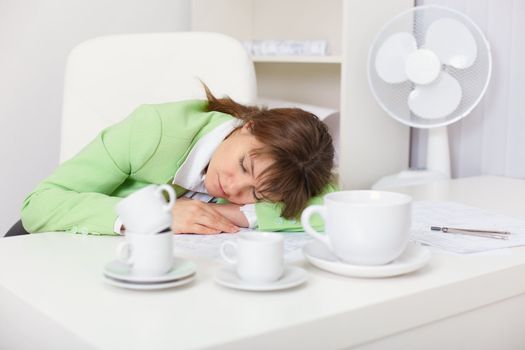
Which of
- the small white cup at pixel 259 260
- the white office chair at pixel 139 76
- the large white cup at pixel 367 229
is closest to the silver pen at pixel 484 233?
the large white cup at pixel 367 229

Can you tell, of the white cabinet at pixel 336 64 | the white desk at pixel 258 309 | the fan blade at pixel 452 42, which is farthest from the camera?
the white cabinet at pixel 336 64

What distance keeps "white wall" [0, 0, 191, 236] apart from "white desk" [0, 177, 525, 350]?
122 centimetres

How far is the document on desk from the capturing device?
113 cm

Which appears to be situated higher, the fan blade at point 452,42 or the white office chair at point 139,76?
the fan blade at point 452,42

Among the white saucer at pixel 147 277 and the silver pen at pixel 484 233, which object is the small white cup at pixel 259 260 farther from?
the silver pen at pixel 484 233

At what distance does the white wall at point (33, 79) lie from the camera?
223cm

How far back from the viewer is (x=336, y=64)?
2.44 m

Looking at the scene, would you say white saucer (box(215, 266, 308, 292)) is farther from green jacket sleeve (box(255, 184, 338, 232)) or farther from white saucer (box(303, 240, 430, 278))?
green jacket sleeve (box(255, 184, 338, 232))

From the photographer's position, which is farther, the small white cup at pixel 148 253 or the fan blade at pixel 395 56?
the fan blade at pixel 395 56

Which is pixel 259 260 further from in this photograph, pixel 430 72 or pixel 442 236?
pixel 430 72

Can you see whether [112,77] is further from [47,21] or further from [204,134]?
[47,21]

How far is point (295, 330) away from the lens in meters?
0.77

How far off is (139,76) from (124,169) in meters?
0.44

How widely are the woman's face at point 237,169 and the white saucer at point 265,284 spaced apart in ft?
1.14
